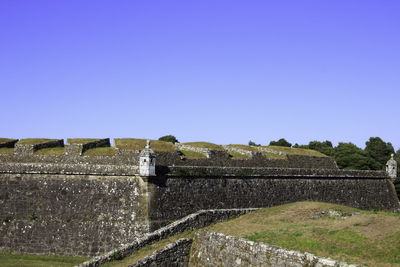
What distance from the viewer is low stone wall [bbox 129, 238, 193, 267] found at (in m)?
23.0

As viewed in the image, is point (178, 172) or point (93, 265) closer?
point (93, 265)

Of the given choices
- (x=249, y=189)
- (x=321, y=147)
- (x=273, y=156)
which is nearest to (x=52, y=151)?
(x=249, y=189)

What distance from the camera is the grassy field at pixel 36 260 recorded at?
2597 centimetres

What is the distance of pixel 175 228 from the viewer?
2619 centimetres

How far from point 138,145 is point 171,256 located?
11434 mm

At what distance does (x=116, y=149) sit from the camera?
106 feet

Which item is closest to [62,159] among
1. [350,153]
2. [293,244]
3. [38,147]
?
[38,147]

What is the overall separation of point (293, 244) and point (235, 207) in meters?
11.6

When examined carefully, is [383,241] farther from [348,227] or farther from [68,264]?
[68,264]

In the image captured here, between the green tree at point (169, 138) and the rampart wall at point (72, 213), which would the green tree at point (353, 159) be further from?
the rampart wall at point (72, 213)

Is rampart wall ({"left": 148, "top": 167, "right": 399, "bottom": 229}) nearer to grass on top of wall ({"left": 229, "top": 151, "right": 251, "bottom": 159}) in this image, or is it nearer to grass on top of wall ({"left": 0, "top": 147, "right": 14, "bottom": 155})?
grass on top of wall ({"left": 229, "top": 151, "right": 251, "bottom": 159})

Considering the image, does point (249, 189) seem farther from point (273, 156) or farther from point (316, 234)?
point (316, 234)

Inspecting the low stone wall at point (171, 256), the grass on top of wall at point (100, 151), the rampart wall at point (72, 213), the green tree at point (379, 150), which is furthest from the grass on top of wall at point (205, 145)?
the green tree at point (379, 150)

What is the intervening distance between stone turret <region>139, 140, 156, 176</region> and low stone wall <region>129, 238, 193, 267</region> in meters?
4.94
